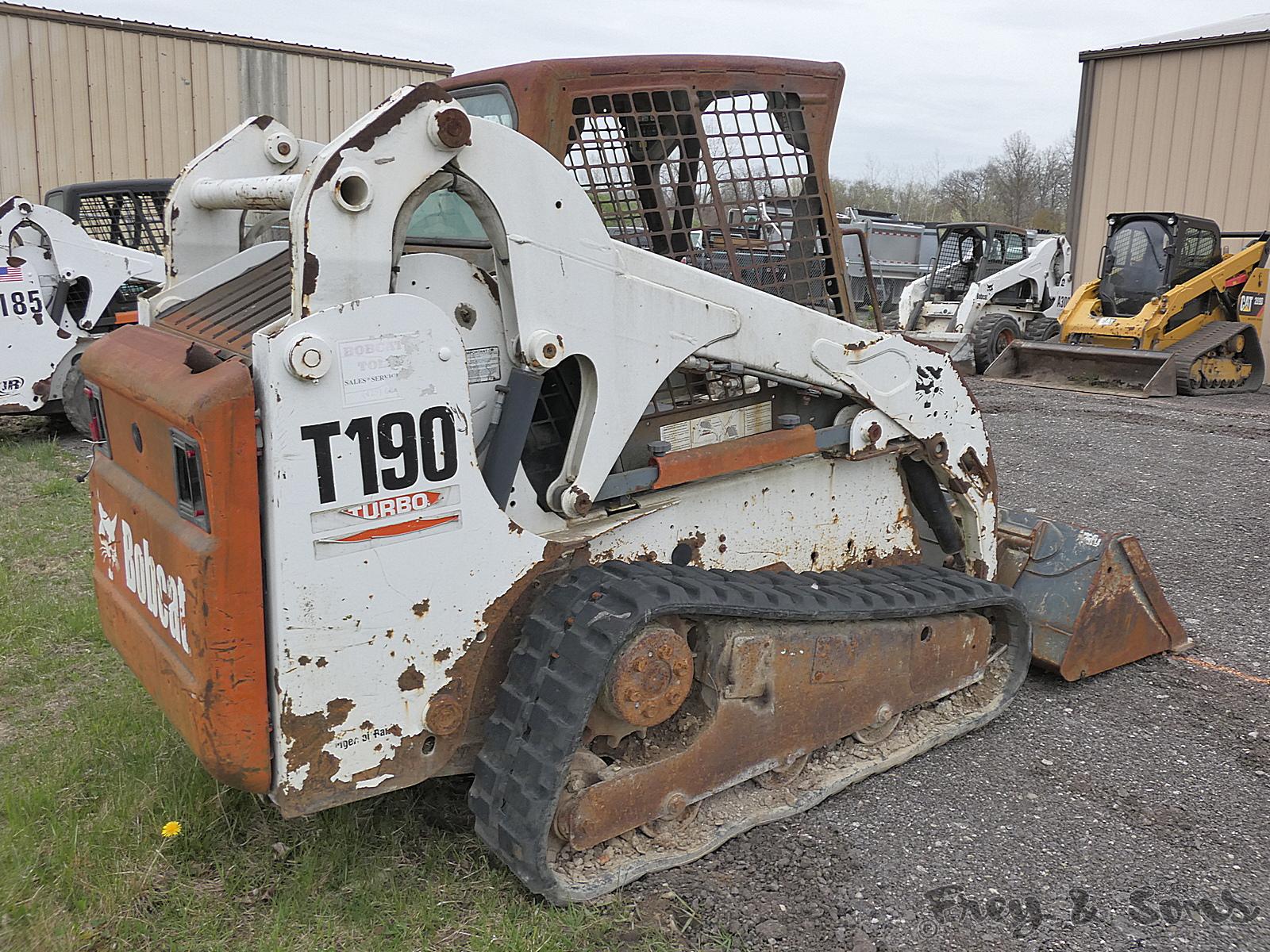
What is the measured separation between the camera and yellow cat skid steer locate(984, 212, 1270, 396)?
1288 cm

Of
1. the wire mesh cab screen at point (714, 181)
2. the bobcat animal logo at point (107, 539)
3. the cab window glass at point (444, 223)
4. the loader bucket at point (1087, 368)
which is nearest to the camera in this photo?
the bobcat animal logo at point (107, 539)

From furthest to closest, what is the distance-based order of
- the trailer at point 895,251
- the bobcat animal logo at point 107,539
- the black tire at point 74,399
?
the trailer at point 895,251
the black tire at point 74,399
the bobcat animal logo at point 107,539

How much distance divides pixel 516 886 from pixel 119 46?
49.9 ft

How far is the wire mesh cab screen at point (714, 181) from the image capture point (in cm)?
323

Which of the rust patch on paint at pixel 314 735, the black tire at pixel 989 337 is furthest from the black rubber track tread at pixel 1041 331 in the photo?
the rust patch on paint at pixel 314 735

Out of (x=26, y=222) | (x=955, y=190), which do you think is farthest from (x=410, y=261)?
(x=955, y=190)

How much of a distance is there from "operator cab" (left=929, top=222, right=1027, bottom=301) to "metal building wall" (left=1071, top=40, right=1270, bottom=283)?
2032 mm

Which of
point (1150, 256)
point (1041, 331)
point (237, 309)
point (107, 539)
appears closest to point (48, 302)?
point (107, 539)

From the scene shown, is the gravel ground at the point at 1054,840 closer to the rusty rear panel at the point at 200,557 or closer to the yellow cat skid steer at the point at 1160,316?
the rusty rear panel at the point at 200,557

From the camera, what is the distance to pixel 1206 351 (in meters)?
12.7

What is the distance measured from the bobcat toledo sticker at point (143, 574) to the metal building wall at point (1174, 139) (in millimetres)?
16533

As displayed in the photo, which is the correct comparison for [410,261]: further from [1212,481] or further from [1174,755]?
[1212,481]

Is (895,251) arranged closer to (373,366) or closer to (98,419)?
(98,419)

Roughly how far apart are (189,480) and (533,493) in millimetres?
901
